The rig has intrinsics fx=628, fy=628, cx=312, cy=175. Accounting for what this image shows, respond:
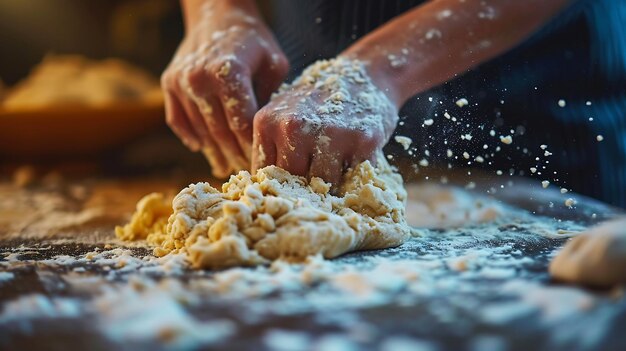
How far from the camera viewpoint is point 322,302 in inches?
23.6

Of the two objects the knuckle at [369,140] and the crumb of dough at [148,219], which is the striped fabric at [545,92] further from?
the crumb of dough at [148,219]

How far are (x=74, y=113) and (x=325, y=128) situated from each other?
124 centimetres

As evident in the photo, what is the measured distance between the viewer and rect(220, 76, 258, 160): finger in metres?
1.00

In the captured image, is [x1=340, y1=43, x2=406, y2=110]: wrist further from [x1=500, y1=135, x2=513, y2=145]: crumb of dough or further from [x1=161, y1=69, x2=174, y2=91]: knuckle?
[x1=161, y1=69, x2=174, y2=91]: knuckle

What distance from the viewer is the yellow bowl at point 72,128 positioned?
6.06 feet

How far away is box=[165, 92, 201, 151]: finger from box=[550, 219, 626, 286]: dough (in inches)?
28.3

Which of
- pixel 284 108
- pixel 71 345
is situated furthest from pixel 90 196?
pixel 71 345

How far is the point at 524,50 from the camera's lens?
1118mm

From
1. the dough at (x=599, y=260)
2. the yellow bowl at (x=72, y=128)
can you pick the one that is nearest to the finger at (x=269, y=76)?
the dough at (x=599, y=260)

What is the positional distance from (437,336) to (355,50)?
609 millimetres

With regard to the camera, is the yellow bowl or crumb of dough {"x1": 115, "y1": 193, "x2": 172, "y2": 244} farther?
the yellow bowl

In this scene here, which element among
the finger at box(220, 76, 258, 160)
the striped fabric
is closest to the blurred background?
the striped fabric

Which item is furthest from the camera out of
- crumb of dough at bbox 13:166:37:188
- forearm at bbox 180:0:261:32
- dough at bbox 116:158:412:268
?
crumb of dough at bbox 13:166:37:188

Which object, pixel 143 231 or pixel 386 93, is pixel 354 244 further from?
pixel 143 231
